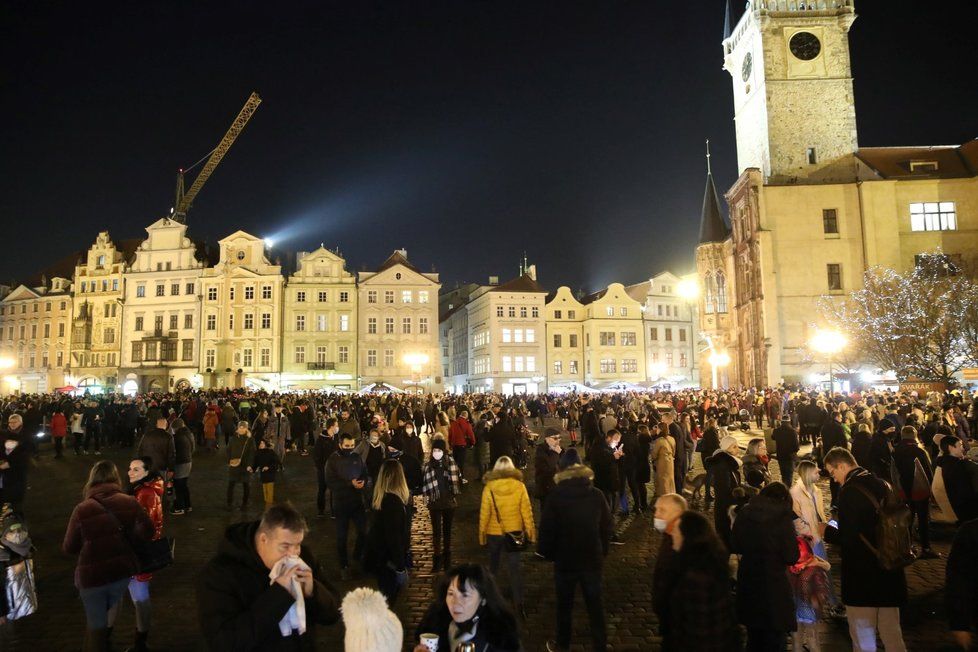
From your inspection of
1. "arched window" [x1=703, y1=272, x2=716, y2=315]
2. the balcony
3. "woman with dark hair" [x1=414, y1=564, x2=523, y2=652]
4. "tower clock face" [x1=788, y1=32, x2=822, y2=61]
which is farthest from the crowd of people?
the balcony

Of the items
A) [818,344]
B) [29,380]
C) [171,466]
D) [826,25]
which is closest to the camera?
[171,466]

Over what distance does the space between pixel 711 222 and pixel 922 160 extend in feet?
44.6

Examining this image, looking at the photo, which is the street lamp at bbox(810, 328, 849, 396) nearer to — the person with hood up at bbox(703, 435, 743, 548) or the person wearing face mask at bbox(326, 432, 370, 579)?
the person with hood up at bbox(703, 435, 743, 548)

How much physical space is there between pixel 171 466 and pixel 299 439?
38.1ft

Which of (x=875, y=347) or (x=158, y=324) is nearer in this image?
(x=875, y=347)

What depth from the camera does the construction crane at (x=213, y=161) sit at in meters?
81.8

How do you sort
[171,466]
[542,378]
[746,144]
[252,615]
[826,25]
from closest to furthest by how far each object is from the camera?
[252,615], [171,466], [826,25], [746,144], [542,378]

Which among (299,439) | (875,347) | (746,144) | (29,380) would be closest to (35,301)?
(29,380)

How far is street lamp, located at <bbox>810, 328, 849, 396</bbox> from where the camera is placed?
35619mm

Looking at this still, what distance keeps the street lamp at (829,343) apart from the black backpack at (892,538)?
33669 mm

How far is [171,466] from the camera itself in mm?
10883

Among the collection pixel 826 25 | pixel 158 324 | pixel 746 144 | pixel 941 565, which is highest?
pixel 826 25

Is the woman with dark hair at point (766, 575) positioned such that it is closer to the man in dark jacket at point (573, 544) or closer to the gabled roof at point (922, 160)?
the man in dark jacket at point (573, 544)

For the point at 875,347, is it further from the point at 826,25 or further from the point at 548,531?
the point at 548,531
